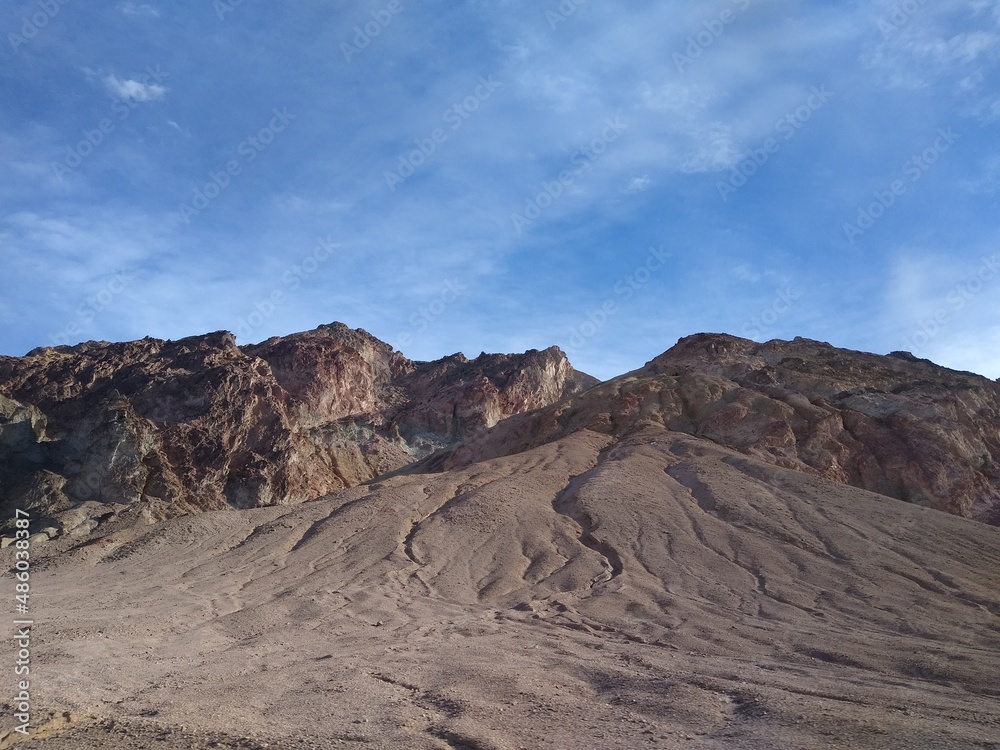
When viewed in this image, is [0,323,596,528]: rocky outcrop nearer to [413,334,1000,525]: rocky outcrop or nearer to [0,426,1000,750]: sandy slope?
[0,426,1000,750]: sandy slope

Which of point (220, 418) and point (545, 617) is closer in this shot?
point (545, 617)

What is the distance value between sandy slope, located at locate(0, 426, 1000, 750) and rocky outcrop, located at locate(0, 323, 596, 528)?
10471 mm

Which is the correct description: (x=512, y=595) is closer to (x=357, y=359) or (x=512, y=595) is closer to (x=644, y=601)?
(x=644, y=601)

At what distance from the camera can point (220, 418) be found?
44.2 m

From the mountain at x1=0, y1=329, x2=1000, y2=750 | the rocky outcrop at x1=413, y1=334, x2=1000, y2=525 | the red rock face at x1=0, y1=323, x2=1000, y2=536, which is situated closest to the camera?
the mountain at x1=0, y1=329, x2=1000, y2=750

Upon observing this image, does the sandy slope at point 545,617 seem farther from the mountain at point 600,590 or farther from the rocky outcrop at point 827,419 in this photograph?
the rocky outcrop at point 827,419

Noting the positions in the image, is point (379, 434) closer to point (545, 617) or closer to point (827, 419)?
point (827, 419)

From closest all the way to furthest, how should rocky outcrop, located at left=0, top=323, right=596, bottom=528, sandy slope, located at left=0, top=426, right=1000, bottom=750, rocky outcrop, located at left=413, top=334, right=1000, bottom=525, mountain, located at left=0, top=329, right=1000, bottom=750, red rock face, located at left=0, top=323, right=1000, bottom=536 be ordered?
1. sandy slope, located at left=0, top=426, right=1000, bottom=750
2. mountain, located at left=0, top=329, right=1000, bottom=750
3. rocky outcrop, located at left=413, top=334, right=1000, bottom=525
4. red rock face, located at left=0, top=323, right=1000, bottom=536
5. rocky outcrop, located at left=0, top=323, right=596, bottom=528

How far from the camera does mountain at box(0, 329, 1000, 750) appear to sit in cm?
887

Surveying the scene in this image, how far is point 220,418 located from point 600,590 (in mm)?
32839

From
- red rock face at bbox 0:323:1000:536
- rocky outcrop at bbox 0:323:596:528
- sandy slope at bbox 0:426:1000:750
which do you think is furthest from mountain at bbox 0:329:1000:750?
rocky outcrop at bbox 0:323:596:528

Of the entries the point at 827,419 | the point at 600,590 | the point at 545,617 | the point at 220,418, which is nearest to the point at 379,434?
the point at 220,418

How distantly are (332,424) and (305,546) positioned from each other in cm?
3925

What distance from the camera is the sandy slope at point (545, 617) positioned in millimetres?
8664
